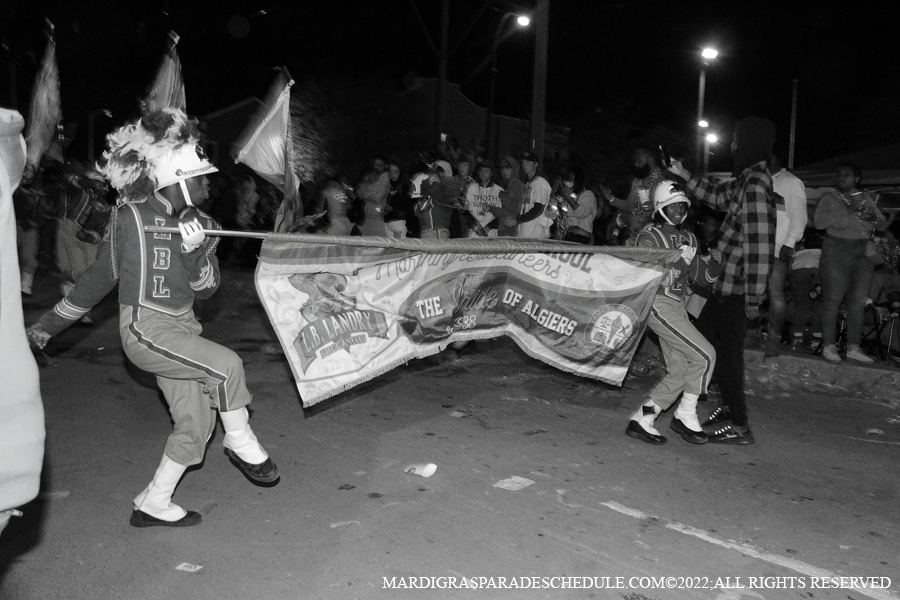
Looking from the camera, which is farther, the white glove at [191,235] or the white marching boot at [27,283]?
the white marching boot at [27,283]

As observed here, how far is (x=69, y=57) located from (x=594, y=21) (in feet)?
70.0

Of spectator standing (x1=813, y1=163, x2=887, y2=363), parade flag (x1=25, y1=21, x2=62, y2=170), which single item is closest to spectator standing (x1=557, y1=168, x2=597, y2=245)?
spectator standing (x1=813, y1=163, x2=887, y2=363)

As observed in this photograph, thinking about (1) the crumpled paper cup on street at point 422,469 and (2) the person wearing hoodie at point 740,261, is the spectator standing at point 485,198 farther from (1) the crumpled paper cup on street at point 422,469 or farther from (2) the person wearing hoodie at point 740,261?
(1) the crumpled paper cup on street at point 422,469

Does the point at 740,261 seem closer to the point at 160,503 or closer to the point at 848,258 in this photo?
the point at 848,258

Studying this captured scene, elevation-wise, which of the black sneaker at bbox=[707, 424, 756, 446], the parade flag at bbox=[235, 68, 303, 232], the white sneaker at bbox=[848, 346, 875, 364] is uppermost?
the parade flag at bbox=[235, 68, 303, 232]

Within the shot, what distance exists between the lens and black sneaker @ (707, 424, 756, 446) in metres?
5.81

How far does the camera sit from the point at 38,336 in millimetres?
3871

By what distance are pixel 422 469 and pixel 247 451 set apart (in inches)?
48.6

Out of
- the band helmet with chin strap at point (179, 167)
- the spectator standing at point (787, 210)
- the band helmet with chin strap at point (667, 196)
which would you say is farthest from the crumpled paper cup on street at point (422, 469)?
the spectator standing at point (787, 210)

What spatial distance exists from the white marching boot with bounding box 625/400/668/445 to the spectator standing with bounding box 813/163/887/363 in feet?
11.6

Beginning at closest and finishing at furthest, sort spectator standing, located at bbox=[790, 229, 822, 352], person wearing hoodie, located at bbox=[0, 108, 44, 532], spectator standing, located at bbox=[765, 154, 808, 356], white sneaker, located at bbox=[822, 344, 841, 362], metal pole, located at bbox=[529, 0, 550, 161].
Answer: person wearing hoodie, located at bbox=[0, 108, 44, 532]
spectator standing, located at bbox=[765, 154, 808, 356]
white sneaker, located at bbox=[822, 344, 841, 362]
spectator standing, located at bbox=[790, 229, 822, 352]
metal pole, located at bbox=[529, 0, 550, 161]

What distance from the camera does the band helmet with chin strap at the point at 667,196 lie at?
18.6 ft

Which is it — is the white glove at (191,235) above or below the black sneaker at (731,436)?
above

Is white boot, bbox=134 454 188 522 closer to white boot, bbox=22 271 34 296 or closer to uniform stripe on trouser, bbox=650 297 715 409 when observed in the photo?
uniform stripe on trouser, bbox=650 297 715 409
